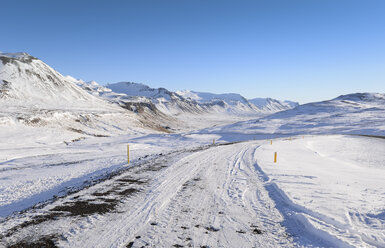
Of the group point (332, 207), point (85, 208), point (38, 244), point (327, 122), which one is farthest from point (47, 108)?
point (327, 122)

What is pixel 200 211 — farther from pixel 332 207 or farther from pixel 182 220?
pixel 332 207

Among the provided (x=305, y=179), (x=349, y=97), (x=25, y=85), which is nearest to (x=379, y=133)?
(x=305, y=179)

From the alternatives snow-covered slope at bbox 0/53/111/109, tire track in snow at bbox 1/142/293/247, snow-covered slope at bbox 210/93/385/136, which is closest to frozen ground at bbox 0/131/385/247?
tire track in snow at bbox 1/142/293/247

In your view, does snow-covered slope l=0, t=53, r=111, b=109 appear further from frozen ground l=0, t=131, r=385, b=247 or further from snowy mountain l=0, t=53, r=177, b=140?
frozen ground l=0, t=131, r=385, b=247

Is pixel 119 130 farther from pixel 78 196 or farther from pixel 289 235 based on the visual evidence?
pixel 289 235

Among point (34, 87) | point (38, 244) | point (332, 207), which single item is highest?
point (34, 87)

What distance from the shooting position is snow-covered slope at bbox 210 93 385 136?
6625 cm

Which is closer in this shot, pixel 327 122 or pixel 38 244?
pixel 38 244

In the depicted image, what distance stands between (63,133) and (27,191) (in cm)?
3760

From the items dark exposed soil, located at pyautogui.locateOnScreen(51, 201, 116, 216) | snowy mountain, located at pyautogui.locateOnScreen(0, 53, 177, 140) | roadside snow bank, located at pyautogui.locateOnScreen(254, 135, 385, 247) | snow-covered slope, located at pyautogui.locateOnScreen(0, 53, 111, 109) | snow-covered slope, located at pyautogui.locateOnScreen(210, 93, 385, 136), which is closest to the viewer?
roadside snow bank, located at pyautogui.locateOnScreen(254, 135, 385, 247)

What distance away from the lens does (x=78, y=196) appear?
8852mm

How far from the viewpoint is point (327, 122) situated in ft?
266

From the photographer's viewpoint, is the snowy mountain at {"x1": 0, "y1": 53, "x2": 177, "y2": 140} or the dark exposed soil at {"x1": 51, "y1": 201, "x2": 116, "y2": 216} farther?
the snowy mountain at {"x1": 0, "y1": 53, "x2": 177, "y2": 140}

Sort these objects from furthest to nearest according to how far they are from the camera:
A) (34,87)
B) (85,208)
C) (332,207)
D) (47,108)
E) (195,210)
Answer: (34,87) < (47,108) < (332,207) < (195,210) < (85,208)
